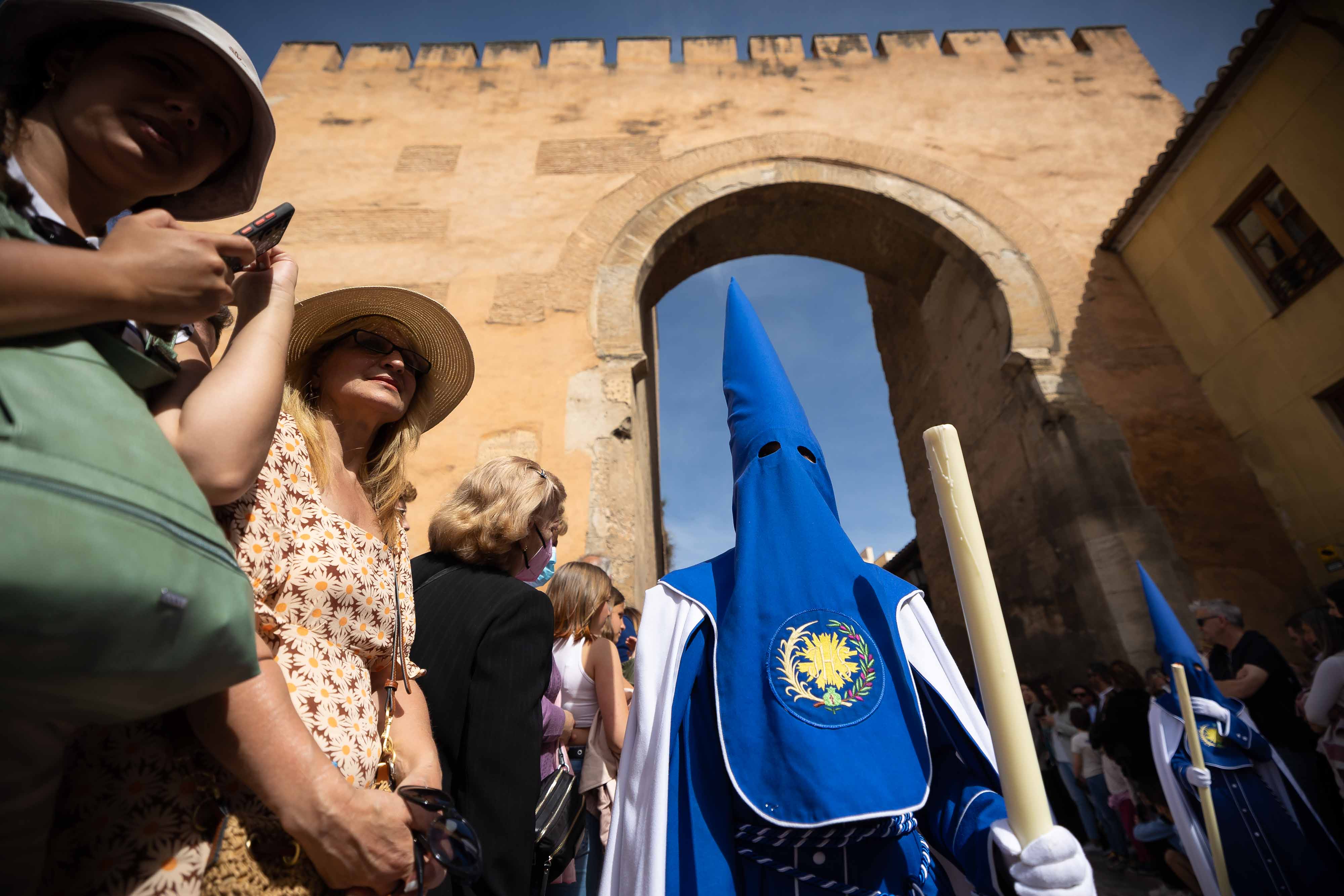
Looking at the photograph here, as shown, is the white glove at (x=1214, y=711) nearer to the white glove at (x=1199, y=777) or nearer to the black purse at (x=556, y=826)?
the white glove at (x=1199, y=777)

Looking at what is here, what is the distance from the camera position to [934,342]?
7609 millimetres

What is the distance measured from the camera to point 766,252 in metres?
7.64

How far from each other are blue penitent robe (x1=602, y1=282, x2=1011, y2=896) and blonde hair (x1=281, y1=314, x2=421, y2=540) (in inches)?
25.4

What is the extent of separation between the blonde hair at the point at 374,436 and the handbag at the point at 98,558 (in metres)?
0.61

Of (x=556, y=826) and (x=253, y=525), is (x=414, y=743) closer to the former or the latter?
(x=253, y=525)

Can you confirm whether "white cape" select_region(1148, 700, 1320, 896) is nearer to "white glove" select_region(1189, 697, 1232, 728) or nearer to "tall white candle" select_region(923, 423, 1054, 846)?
"white glove" select_region(1189, 697, 1232, 728)

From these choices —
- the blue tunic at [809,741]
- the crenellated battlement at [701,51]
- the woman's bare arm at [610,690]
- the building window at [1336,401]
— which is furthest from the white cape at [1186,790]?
the crenellated battlement at [701,51]

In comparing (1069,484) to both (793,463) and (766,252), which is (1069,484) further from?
(793,463)

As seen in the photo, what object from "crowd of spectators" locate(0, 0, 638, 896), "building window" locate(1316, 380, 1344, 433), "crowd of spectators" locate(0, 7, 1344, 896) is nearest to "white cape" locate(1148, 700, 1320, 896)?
"building window" locate(1316, 380, 1344, 433)

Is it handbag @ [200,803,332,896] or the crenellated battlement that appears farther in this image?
the crenellated battlement

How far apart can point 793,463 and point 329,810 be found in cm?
107

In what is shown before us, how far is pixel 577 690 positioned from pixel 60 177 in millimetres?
2039

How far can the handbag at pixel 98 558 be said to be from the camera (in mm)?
525

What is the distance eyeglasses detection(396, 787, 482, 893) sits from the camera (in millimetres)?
928
